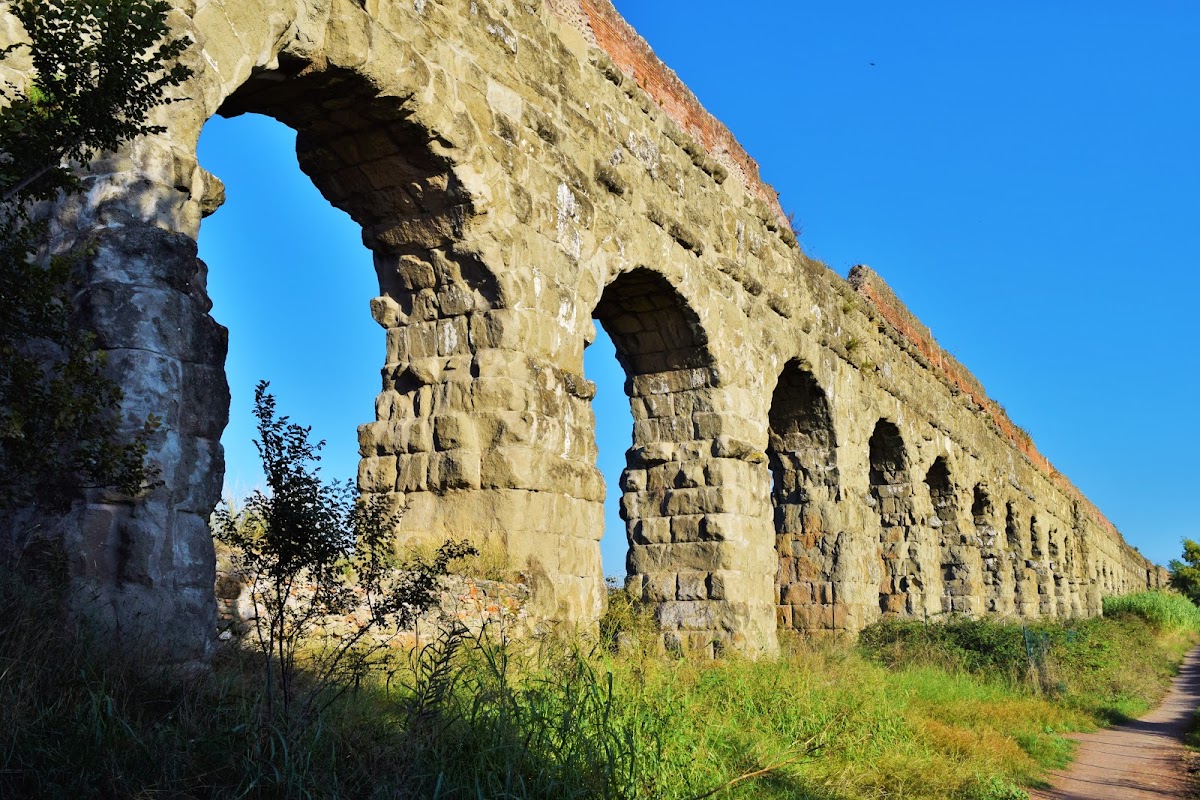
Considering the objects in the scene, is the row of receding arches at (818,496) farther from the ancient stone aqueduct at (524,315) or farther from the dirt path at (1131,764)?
the dirt path at (1131,764)

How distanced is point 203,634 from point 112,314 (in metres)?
1.29

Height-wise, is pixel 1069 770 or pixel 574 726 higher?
pixel 574 726

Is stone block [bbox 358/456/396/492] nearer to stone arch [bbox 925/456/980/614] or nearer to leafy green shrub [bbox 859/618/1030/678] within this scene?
leafy green shrub [bbox 859/618/1030/678]

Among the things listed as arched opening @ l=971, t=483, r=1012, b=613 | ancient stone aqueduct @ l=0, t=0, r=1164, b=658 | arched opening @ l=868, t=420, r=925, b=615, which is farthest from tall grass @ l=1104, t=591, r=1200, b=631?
ancient stone aqueduct @ l=0, t=0, r=1164, b=658

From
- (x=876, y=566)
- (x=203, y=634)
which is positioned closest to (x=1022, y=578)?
(x=876, y=566)

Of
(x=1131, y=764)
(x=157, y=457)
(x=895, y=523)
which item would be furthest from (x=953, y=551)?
(x=157, y=457)

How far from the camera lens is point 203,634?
421 centimetres

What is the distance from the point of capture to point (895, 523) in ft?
50.1

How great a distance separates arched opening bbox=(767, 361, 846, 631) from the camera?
1226 cm

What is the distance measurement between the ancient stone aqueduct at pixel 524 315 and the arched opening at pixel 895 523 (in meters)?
1.43

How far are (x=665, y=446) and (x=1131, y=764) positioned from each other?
4.59 meters

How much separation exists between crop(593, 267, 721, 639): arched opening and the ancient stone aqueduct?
3cm

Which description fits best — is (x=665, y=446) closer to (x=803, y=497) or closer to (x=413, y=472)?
(x=803, y=497)

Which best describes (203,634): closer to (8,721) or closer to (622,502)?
(8,721)
